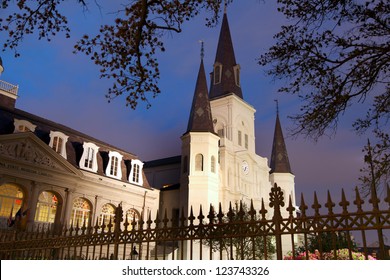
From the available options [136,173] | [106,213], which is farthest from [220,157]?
[106,213]

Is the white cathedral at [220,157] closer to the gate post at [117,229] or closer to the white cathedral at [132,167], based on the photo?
the white cathedral at [132,167]

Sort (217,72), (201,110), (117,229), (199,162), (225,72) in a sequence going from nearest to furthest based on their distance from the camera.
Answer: (117,229) < (199,162) < (201,110) < (225,72) < (217,72)

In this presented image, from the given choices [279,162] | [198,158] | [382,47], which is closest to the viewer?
[382,47]

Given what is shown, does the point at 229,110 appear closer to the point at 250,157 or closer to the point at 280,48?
the point at 250,157

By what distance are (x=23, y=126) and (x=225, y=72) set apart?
31.9m

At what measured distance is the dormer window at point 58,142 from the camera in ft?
90.6

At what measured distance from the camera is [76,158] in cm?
2939

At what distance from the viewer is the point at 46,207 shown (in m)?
26.2

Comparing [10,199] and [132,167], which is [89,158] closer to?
[132,167]

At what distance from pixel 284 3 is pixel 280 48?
93 cm

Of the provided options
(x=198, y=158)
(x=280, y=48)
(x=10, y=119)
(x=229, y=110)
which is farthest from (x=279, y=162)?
(x=280, y=48)

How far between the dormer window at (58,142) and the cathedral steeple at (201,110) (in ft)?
49.2

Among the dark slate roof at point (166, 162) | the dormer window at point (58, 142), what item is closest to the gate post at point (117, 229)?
the dormer window at point (58, 142)

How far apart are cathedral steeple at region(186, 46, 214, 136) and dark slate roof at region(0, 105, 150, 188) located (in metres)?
8.74
